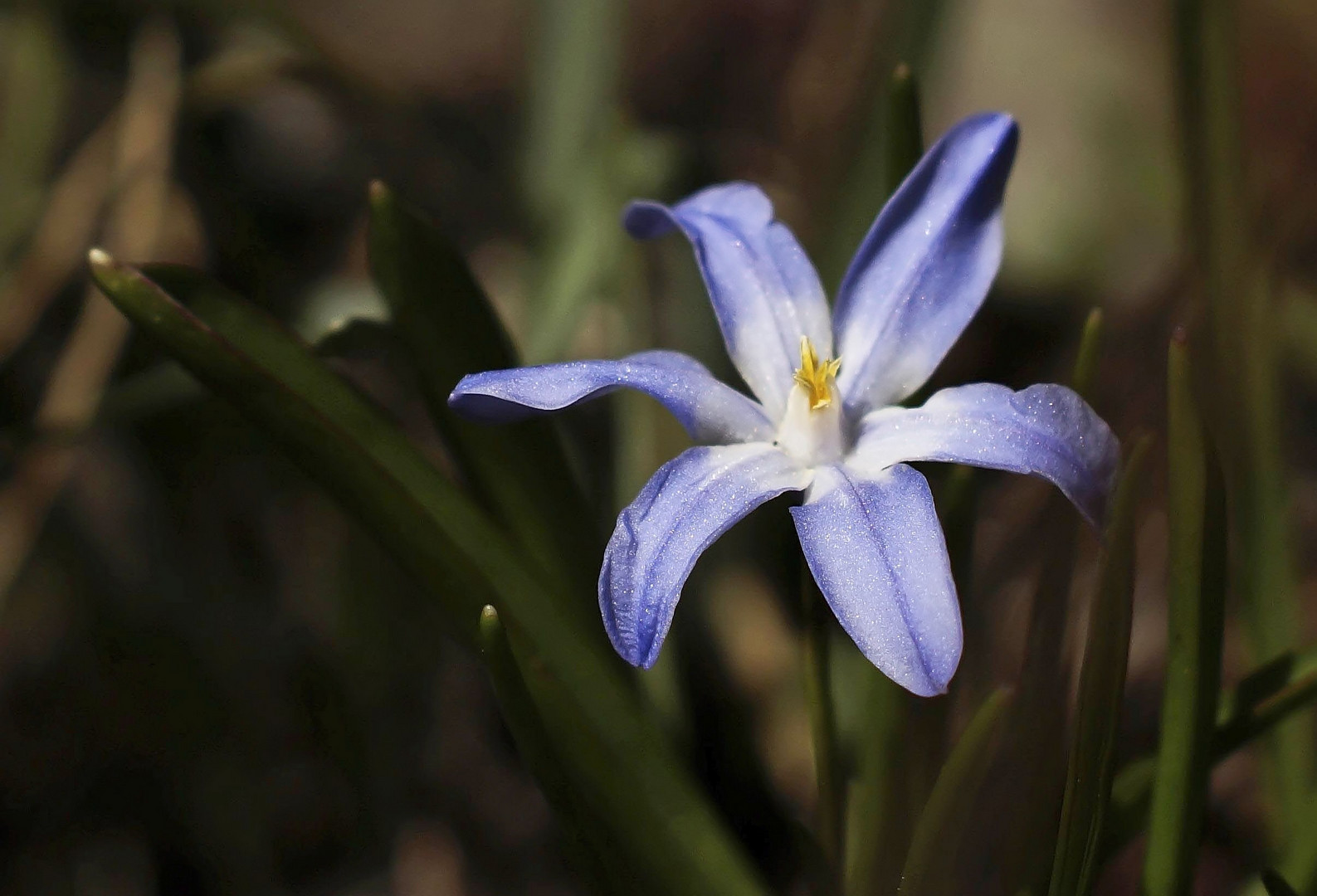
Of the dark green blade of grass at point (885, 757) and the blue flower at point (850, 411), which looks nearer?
the blue flower at point (850, 411)

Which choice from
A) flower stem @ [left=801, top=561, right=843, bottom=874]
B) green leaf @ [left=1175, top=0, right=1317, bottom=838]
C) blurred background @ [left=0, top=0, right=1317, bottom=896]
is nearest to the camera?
flower stem @ [left=801, top=561, right=843, bottom=874]

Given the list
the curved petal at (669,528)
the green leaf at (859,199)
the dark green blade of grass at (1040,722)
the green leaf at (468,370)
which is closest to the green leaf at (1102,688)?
the dark green blade of grass at (1040,722)

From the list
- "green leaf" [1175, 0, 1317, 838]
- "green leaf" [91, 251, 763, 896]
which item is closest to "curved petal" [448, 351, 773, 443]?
"green leaf" [91, 251, 763, 896]

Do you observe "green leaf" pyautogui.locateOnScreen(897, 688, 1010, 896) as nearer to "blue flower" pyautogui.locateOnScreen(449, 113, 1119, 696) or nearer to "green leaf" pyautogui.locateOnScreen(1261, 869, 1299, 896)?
"blue flower" pyautogui.locateOnScreen(449, 113, 1119, 696)

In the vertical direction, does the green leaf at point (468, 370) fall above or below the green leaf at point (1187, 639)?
above

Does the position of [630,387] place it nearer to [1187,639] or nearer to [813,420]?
[813,420]

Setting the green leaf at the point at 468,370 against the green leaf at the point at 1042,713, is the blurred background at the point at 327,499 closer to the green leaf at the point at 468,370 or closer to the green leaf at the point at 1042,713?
the green leaf at the point at 468,370

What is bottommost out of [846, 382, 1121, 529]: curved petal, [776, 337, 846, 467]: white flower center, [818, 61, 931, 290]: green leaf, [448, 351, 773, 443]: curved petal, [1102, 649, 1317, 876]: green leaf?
[1102, 649, 1317, 876]: green leaf
